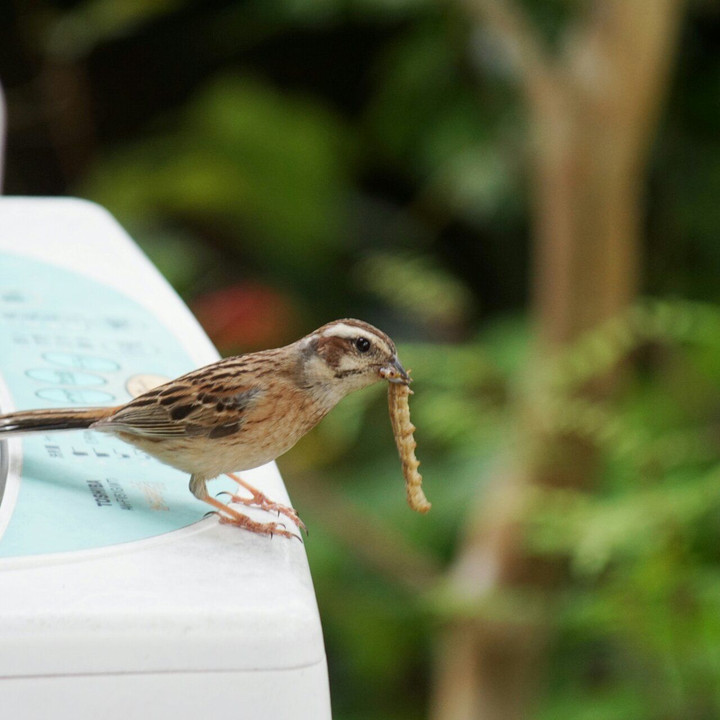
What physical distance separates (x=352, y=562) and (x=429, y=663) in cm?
47

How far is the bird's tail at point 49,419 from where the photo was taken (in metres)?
0.79

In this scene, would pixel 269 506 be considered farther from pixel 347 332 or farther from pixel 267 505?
pixel 347 332

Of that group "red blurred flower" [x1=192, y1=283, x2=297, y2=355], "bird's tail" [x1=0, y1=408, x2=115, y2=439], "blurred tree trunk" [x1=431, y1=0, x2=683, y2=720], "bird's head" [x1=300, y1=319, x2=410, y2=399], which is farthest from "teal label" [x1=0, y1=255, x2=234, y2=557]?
"red blurred flower" [x1=192, y1=283, x2=297, y2=355]

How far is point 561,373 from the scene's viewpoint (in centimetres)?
175

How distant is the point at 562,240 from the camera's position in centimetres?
186

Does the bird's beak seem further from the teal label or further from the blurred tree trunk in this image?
the blurred tree trunk

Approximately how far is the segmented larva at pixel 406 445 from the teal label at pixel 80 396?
0.49 ft

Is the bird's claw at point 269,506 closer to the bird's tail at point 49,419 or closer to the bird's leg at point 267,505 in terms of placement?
the bird's leg at point 267,505

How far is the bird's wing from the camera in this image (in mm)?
833

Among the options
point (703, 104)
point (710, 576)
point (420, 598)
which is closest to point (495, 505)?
point (420, 598)

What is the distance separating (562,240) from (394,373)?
1094 millimetres

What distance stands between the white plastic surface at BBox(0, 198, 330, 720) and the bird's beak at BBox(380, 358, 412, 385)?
0.60 feet

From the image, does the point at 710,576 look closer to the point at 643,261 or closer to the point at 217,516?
the point at 217,516

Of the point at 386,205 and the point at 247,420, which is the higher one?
the point at 386,205
